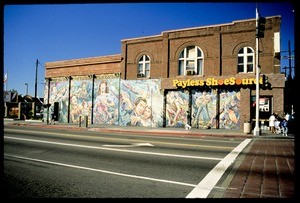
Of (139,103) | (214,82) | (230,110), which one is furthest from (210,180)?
(139,103)

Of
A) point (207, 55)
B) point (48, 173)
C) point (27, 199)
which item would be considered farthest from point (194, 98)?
point (27, 199)

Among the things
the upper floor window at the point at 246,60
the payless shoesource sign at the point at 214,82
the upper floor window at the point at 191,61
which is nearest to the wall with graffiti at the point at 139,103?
the payless shoesource sign at the point at 214,82

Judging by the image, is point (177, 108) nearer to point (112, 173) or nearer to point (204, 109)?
point (204, 109)

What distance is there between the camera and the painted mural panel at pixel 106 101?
29.3m

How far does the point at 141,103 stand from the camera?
90.9 feet

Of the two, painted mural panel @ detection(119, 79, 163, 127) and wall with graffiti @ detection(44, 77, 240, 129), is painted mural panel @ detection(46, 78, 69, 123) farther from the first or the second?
painted mural panel @ detection(119, 79, 163, 127)

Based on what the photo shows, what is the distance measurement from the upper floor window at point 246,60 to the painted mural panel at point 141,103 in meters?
8.33

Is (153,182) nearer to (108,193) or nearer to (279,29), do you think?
(108,193)

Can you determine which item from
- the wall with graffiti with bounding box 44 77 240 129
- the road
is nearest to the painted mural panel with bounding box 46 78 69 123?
the wall with graffiti with bounding box 44 77 240 129

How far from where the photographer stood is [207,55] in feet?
81.6

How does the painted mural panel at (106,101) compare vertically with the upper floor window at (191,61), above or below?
below

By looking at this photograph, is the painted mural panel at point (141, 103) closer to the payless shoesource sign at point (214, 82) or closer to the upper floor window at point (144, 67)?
the upper floor window at point (144, 67)

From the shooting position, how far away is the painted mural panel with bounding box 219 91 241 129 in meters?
23.4

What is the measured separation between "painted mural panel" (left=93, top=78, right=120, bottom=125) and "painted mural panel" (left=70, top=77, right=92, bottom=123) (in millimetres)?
991
